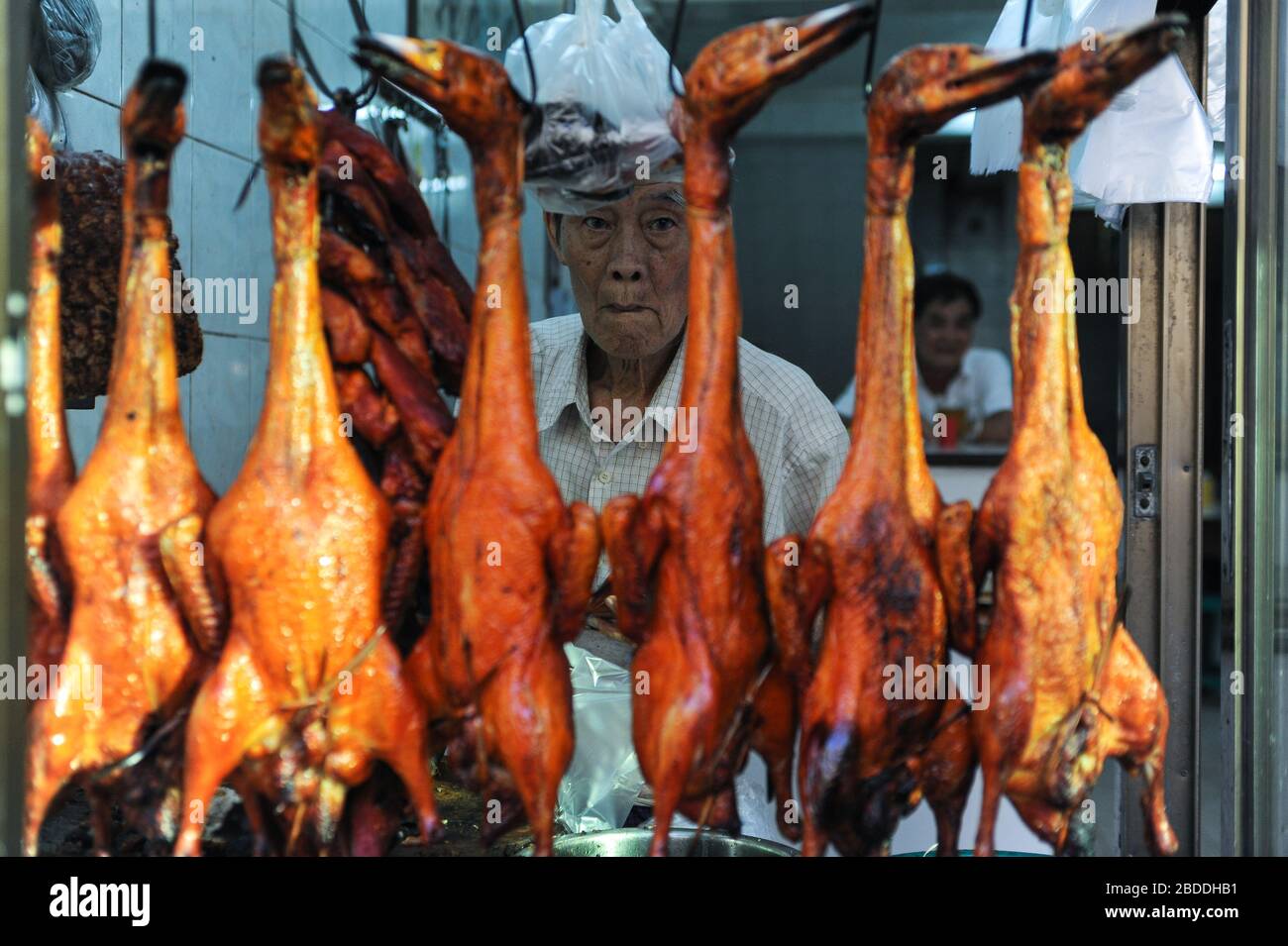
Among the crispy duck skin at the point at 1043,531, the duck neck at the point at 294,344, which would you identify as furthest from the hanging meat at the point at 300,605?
the crispy duck skin at the point at 1043,531

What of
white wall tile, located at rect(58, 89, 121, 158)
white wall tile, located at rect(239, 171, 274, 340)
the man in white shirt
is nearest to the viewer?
white wall tile, located at rect(58, 89, 121, 158)

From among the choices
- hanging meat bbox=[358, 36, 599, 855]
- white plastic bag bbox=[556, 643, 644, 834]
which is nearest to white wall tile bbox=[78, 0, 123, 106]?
hanging meat bbox=[358, 36, 599, 855]

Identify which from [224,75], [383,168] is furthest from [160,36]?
[383,168]

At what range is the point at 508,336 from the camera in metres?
A: 1.82

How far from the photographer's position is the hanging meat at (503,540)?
1810mm

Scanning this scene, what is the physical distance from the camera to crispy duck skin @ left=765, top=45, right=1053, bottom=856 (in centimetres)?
178

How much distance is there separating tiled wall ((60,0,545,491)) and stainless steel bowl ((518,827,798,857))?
5.26 ft

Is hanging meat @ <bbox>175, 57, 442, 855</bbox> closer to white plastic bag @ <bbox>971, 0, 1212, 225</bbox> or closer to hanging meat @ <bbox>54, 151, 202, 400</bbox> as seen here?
hanging meat @ <bbox>54, 151, 202, 400</bbox>

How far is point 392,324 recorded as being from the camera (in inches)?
80.4

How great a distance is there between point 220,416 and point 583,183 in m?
1.68

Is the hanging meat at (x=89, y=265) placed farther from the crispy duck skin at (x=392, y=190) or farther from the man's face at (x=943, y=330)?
the man's face at (x=943, y=330)

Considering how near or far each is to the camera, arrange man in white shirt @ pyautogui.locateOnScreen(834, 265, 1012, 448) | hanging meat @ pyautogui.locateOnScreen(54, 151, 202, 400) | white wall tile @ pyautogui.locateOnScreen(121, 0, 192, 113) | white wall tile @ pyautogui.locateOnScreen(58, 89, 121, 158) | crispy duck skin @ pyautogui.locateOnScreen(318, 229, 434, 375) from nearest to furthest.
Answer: crispy duck skin @ pyautogui.locateOnScreen(318, 229, 434, 375)
hanging meat @ pyautogui.locateOnScreen(54, 151, 202, 400)
white wall tile @ pyautogui.locateOnScreen(58, 89, 121, 158)
white wall tile @ pyautogui.locateOnScreen(121, 0, 192, 113)
man in white shirt @ pyautogui.locateOnScreen(834, 265, 1012, 448)

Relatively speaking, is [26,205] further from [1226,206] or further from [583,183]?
[1226,206]
